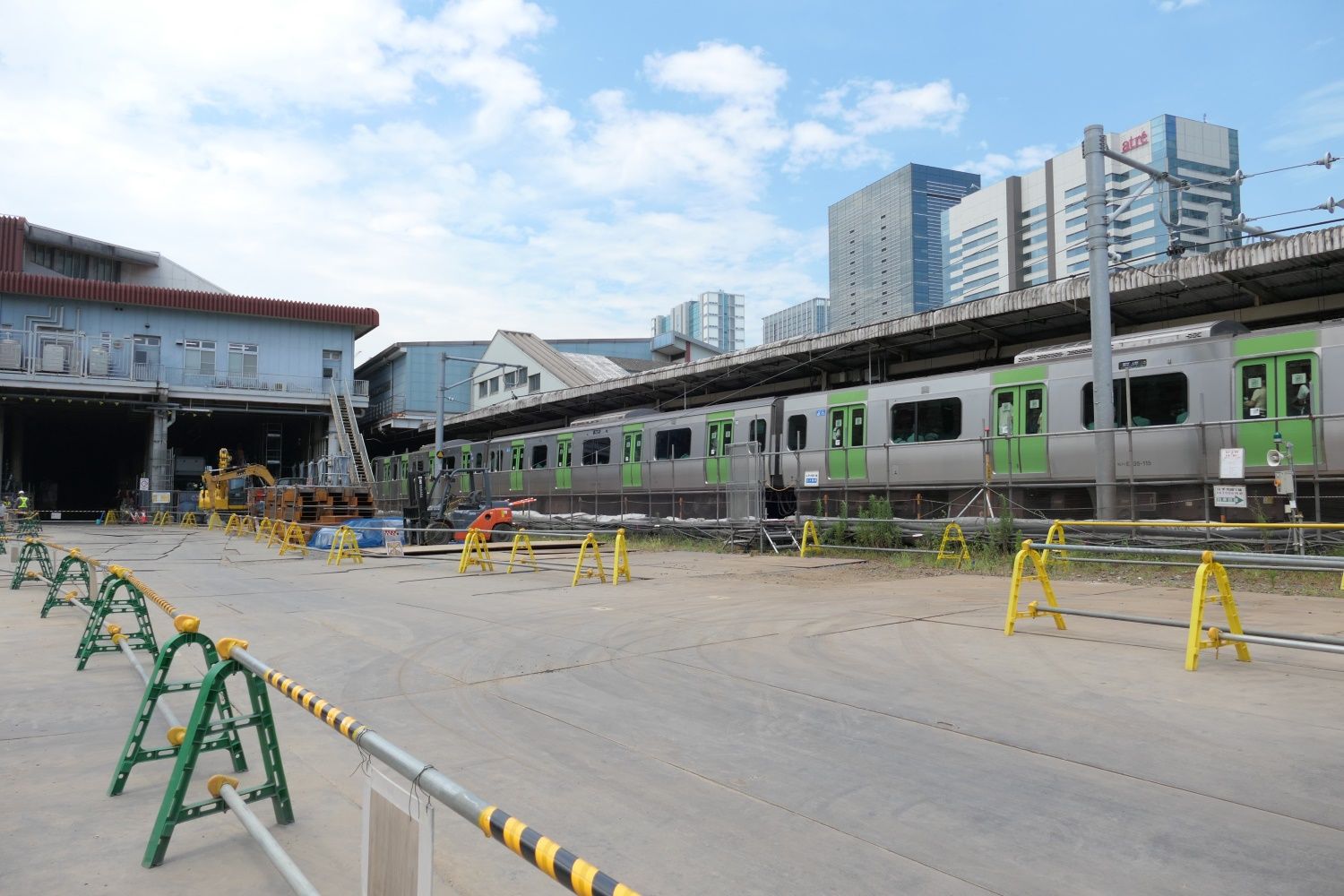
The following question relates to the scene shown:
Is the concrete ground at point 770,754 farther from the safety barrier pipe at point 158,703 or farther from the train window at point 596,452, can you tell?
the train window at point 596,452

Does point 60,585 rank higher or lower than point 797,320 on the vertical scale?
lower

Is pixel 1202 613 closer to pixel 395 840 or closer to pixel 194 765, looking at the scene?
pixel 395 840

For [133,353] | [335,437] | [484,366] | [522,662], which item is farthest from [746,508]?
[484,366]

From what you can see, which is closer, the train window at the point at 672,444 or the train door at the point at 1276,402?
the train door at the point at 1276,402

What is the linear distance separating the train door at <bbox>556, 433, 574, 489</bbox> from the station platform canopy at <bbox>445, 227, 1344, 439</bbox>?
14.7 ft

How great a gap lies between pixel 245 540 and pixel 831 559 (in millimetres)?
20404

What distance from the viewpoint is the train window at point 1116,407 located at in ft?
51.3

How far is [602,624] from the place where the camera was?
980 cm

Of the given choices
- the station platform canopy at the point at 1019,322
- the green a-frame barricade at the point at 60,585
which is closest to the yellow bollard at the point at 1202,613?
the green a-frame barricade at the point at 60,585

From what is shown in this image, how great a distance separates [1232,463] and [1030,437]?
3.73 metres

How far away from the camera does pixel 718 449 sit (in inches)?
913

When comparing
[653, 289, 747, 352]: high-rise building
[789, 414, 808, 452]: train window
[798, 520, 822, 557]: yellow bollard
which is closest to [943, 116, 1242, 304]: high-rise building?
[789, 414, 808, 452]: train window

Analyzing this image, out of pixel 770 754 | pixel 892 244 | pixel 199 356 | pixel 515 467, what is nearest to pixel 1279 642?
pixel 770 754

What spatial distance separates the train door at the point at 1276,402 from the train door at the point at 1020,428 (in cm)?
326
